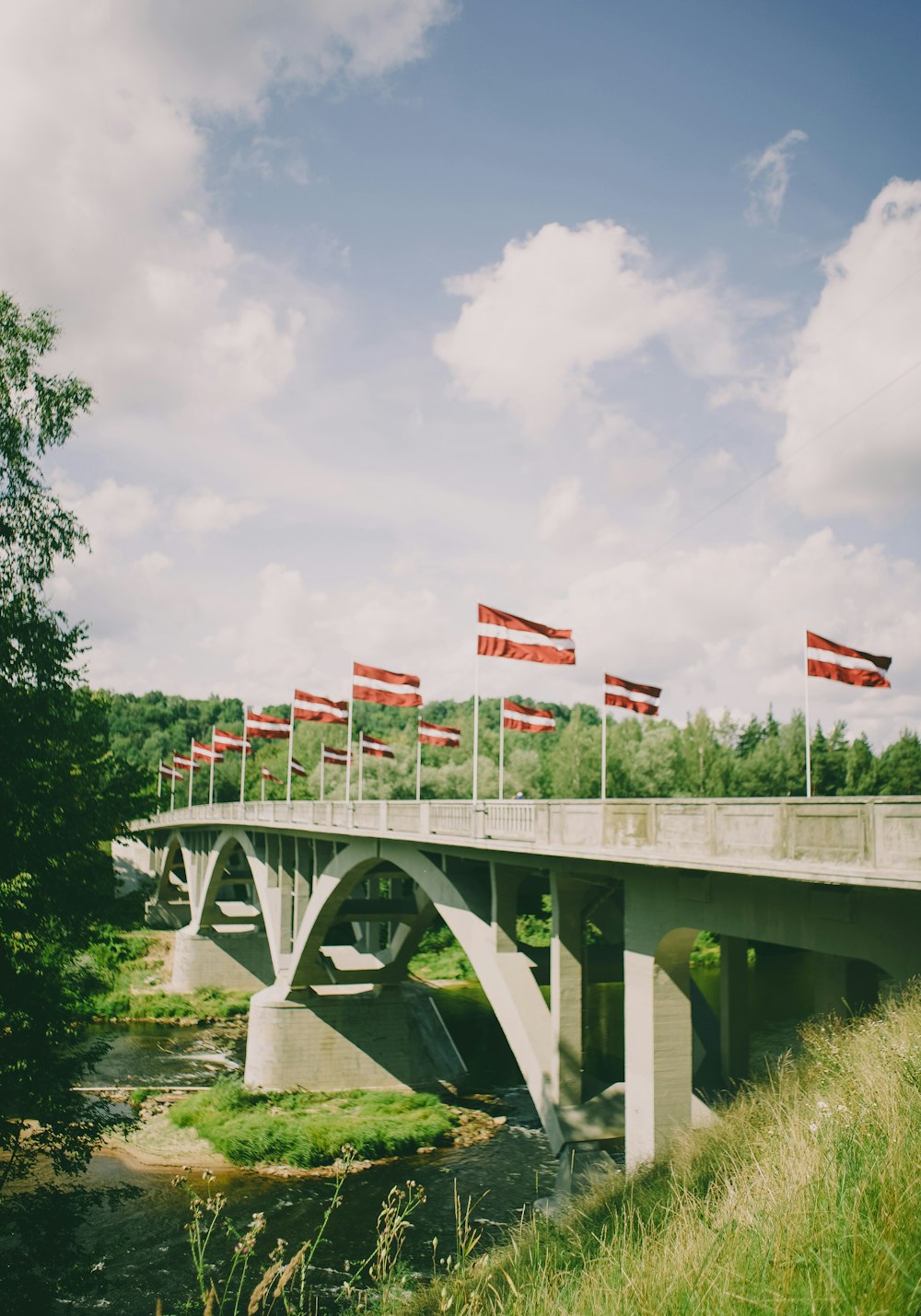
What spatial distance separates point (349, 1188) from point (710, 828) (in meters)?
20.9

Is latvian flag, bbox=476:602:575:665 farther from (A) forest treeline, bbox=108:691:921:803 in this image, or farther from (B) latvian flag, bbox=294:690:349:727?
(A) forest treeline, bbox=108:691:921:803

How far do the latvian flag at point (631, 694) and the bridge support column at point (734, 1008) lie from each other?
598 cm

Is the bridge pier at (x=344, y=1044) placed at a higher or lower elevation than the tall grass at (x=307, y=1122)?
higher

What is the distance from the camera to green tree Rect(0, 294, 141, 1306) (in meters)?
13.5

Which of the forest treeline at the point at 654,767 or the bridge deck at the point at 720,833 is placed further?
the forest treeline at the point at 654,767

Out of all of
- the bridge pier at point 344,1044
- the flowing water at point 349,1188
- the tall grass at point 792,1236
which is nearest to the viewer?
Result: the tall grass at point 792,1236

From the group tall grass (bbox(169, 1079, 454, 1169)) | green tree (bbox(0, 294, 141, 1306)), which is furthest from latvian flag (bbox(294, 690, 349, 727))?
green tree (bbox(0, 294, 141, 1306))

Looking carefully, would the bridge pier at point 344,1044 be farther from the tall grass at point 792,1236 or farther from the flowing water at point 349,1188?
the tall grass at point 792,1236

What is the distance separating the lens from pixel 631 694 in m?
19.6

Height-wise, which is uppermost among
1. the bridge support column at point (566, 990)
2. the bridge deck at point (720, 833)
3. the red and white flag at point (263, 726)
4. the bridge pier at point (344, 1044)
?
the red and white flag at point (263, 726)

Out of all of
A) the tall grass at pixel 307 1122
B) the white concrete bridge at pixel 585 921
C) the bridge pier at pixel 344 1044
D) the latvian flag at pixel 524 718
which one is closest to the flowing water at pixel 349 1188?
the tall grass at pixel 307 1122

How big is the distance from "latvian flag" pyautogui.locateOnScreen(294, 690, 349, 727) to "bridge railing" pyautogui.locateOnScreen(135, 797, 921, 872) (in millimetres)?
13938

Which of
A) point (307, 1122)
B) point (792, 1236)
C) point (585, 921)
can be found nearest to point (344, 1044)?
point (307, 1122)

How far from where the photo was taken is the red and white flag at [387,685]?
27953 millimetres
